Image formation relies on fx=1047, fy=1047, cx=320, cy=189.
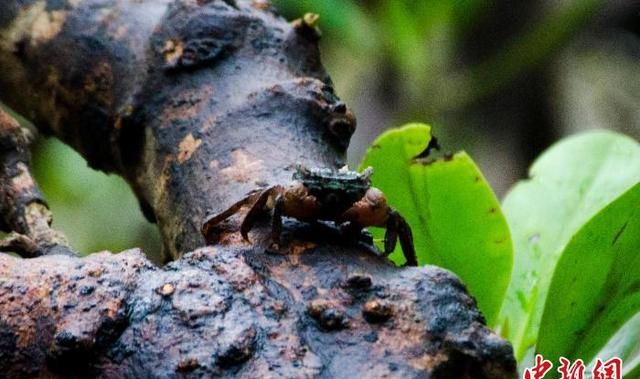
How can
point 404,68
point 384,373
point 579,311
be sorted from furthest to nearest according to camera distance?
point 404,68 → point 579,311 → point 384,373

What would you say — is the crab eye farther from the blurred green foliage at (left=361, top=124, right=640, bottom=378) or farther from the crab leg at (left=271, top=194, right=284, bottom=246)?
the blurred green foliage at (left=361, top=124, right=640, bottom=378)

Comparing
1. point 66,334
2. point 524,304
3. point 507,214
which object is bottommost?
point 66,334

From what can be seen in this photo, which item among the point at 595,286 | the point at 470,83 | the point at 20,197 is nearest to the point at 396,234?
the point at 595,286


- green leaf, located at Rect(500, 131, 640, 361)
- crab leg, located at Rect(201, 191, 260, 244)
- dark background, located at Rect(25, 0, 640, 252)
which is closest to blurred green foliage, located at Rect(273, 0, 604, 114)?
dark background, located at Rect(25, 0, 640, 252)

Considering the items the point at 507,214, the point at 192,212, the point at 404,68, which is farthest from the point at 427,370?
the point at 404,68

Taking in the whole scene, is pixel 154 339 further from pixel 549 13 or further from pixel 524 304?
pixel 549 13

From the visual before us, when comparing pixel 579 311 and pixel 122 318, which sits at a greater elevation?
pixel 579 311

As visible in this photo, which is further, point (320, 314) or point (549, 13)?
point (549, 13)

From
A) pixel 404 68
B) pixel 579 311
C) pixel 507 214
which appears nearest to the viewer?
pixel 579 311
